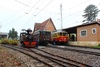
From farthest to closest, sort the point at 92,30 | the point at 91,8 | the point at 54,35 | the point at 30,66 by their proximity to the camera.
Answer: the point at 91,8 < the point at 54,35 < the point at 92,30 < the point at 30,66

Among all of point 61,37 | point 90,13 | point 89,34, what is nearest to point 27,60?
point 89,34

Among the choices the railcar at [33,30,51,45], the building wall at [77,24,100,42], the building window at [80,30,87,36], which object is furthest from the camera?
the railcar at [33,30,51,45]

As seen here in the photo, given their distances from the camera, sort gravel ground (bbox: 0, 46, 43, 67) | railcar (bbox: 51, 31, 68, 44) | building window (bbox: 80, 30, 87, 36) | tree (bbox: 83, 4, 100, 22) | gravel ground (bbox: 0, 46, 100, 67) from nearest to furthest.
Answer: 1. gravel ground (bbox: 0, 46, 43, 67)
2. gravel ground (bbox: 0, 46, 100, 67)
3. building window (bbox: 80, 30, 87, 36)
4. railcar (bbox: 51, 31, 68, 44)
5. tree (bbox: 83, 4, 100, 22)

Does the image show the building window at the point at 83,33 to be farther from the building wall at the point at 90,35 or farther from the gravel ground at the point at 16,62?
the gravel ground at the point at 16,62

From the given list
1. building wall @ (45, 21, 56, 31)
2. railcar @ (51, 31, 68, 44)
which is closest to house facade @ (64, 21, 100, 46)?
railcar @ (51, 31, 68, 44)

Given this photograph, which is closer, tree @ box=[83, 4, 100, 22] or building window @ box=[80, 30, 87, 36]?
building window @ box=[80, 30, 87, 36]

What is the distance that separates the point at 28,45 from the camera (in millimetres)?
29562

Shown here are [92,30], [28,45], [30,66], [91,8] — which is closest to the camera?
[30,66]

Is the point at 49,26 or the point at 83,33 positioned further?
the point at 49,26

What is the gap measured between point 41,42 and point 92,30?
377 inches

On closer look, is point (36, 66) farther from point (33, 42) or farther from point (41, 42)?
point (41, 42)

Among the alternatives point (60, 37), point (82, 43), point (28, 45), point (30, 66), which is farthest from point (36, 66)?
point (60, 37)

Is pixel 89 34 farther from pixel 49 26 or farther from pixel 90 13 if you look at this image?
pixel 90 13

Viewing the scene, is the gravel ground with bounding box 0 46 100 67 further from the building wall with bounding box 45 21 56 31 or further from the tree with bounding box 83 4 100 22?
the tree with bounding box 83 4 100 22
